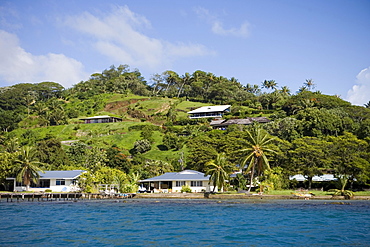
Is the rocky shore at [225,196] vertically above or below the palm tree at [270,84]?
below

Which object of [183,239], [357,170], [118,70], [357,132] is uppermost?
[118,70]

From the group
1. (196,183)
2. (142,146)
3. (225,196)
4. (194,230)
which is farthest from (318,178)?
(194,230)

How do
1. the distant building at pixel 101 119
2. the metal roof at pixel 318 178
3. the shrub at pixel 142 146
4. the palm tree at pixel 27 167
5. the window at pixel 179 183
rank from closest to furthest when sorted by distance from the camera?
1. the palm tree at pixel 27 167
2. the metal roof at pixel 318 178
3. the window at pixel 179 183
4. the shrub at pixel 142 146
5. the distant building at pixel 101 119

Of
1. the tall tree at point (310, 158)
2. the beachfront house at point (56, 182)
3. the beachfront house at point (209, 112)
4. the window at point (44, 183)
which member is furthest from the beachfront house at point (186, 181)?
the beachfront house at point (209, 112)

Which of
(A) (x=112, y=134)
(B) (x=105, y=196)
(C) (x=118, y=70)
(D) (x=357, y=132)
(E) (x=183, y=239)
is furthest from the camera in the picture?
(C) (x=118, y=70)

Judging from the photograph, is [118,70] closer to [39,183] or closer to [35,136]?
[35,136]

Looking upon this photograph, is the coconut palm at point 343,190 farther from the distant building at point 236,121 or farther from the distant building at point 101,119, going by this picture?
the distant building at point 101,119

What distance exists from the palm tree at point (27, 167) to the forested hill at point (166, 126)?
2.23 m

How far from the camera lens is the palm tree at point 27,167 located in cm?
5871

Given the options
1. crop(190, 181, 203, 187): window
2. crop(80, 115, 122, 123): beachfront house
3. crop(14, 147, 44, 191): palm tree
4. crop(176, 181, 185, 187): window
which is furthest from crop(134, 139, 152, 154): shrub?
crop(14, 147, 44, 191): palm tree

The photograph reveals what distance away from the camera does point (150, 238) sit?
21.5 m

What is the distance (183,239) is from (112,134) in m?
88.5

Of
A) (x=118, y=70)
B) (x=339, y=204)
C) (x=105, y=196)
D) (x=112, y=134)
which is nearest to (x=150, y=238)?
(x=339, y=204)

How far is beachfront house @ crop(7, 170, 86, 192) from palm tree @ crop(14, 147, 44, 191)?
176 centimetres
